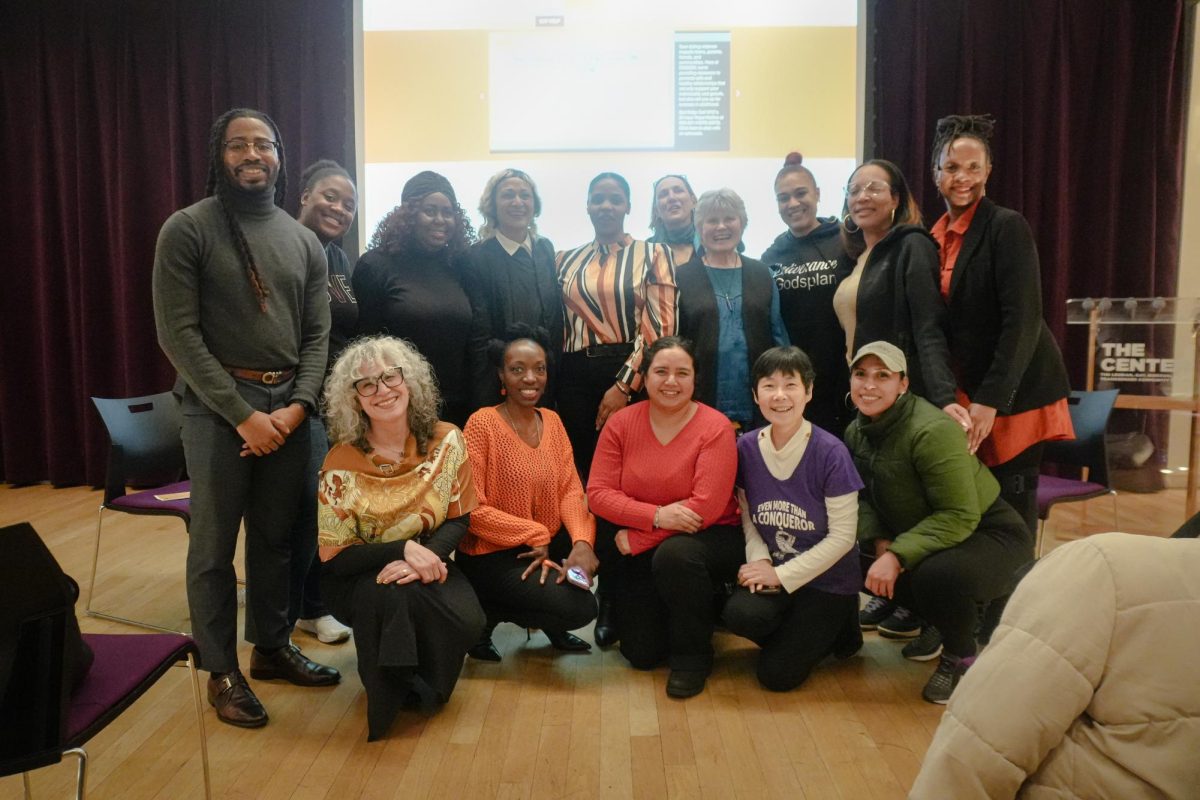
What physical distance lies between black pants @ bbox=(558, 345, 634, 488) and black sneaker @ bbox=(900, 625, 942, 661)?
3.81ft

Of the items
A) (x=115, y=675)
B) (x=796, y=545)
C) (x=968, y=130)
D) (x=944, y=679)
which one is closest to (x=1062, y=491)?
(x=944, y=679)

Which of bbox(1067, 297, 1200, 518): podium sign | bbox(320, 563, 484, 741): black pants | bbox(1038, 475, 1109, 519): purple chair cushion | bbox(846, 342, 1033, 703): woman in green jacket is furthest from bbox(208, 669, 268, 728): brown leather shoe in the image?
bbox(1067, 297, 1200, 518): podium sign

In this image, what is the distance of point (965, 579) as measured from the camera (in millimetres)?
2217

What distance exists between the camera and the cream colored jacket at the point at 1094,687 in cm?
86

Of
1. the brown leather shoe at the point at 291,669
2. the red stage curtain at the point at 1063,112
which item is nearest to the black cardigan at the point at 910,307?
the brown leather shoe at the point at 291,669

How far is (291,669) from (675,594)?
1.13 m

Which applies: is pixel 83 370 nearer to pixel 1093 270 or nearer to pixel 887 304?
pixel 887 304

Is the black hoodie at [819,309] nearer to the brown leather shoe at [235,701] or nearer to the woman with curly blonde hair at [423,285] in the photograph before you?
the woman with curly blonde hair at [423,285]

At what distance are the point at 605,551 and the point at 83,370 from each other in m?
4.01

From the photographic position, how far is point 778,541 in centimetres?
239

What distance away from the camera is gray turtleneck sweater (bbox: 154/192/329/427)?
2.01m

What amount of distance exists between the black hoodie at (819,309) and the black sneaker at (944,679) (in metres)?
0.87

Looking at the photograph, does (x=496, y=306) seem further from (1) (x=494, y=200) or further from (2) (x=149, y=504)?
(2) (x=149, y=504)

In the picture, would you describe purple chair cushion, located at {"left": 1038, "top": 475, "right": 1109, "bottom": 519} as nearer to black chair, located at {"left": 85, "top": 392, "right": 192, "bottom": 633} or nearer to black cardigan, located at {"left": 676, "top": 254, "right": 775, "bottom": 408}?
black cardigan, located at {"left": 676, "top": 254, "right": 775, "bottom": 408}
